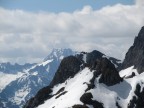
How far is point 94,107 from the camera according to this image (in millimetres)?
195875

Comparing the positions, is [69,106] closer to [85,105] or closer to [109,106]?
[85,105]

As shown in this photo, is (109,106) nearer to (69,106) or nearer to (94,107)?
(94,107)

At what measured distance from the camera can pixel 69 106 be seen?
194875mm

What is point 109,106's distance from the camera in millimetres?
198375

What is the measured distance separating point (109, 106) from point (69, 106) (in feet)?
66.1

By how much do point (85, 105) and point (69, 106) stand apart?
25.6 feet

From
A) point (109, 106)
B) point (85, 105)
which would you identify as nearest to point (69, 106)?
point (85, 105)

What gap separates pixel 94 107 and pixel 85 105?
473cm

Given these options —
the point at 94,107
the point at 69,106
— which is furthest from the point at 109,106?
the point at 69,106

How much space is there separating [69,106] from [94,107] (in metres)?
12.3
